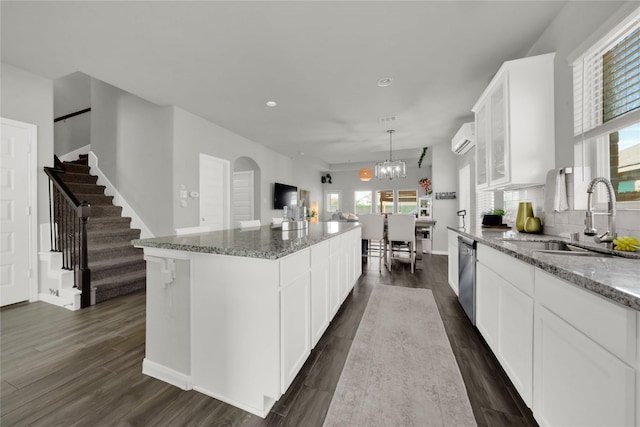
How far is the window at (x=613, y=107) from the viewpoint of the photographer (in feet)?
4.66

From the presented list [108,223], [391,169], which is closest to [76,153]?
[108,223]

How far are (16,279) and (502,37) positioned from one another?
5743 mm

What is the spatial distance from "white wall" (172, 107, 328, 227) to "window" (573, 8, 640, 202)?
4.68m

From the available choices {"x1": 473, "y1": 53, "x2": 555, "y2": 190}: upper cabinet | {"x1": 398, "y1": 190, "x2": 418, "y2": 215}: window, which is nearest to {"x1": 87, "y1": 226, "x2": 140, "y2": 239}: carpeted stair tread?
{"x1": 473, "y1": 53, "x2": 555, "y2": 190}: upper cabinet

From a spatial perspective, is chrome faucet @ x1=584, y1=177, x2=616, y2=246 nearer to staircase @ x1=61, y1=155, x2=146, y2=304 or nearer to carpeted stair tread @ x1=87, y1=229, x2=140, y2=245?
staircase @ x1=61, y1=155, x2=146, y2=304

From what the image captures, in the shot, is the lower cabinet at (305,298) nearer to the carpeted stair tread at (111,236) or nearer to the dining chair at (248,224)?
the dining chair at (248,224)

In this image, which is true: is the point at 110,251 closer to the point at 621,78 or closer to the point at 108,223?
the point at 108,223

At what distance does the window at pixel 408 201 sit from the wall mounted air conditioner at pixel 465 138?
5191 millimetres

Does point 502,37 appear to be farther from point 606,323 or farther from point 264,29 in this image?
point 606,323

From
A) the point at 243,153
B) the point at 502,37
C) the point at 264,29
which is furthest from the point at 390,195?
the point at 264,29

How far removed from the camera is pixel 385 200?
1002 centimetres

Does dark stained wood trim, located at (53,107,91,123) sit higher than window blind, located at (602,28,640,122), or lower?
higher

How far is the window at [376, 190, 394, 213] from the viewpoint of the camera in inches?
392

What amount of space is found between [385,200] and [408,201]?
2.95 feet
